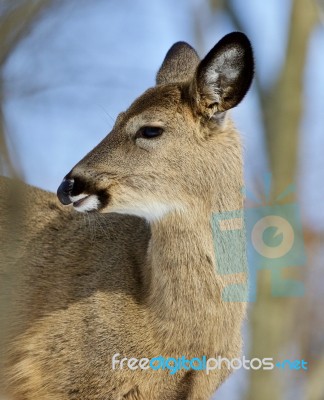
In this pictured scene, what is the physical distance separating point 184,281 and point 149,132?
1.06 meters

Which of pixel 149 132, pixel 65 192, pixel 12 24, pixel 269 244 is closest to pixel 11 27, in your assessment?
pixel 12 24

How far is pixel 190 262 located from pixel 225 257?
0.25m

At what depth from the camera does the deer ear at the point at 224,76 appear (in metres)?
5.28

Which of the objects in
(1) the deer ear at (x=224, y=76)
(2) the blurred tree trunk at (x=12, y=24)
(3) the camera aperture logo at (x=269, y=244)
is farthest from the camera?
(3) the camera aperture logo at (x=269, y=244)

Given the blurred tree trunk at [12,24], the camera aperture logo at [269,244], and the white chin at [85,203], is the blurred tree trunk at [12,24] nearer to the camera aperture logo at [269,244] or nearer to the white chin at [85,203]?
the white chin at [85,203]

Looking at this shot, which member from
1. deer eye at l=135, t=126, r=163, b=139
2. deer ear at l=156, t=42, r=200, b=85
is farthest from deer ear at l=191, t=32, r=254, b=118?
deer ear at l=156, t=42, r=200, b=85

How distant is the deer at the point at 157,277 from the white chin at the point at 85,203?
0.04 feet

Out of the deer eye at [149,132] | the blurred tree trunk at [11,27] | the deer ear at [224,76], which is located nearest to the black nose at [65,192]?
the deer eye at [149,132]

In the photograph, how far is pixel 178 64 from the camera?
661 cm

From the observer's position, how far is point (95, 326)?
5.61 meters

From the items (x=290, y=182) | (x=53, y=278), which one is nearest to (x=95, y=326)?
(x=53, y=278)

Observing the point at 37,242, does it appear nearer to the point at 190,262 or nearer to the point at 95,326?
the point at 95,326

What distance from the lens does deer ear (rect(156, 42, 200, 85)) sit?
256 inches

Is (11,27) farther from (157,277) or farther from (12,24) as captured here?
(157,277)
